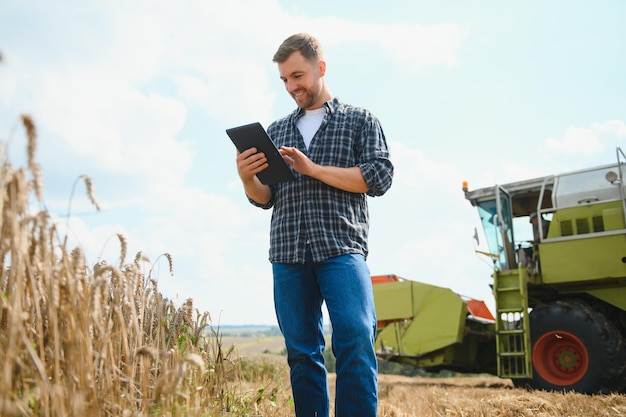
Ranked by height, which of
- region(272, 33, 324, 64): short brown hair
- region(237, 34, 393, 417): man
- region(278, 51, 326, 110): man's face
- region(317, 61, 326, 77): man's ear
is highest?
region(272, 33, 324, 64): short brown hair

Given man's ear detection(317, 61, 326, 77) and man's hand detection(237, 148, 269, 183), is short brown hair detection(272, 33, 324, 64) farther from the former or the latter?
man's hand detection(237, 148, 269, 183)

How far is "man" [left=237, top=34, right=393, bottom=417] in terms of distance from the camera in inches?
99.3

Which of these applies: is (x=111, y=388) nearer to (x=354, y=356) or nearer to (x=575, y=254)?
(x=354, y=356)

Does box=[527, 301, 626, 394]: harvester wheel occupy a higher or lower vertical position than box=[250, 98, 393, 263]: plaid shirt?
lower

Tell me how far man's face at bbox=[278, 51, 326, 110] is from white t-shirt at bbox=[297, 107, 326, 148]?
0.10m

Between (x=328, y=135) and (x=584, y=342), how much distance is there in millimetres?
6065

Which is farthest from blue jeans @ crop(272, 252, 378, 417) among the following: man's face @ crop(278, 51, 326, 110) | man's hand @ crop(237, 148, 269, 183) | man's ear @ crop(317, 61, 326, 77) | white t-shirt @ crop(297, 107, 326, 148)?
man's ear @ crop(317, 61, 326, 77)

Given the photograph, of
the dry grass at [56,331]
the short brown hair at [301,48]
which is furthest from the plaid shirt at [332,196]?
the dry grass at [56,331]

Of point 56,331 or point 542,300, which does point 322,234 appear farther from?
point 542,300

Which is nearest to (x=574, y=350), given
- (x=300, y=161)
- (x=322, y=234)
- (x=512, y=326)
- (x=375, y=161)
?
(x=512, y=326)

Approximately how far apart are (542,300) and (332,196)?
726 cm

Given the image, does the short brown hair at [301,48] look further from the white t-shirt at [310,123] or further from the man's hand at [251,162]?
the man's hand at [251,162]

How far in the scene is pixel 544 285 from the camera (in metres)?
8.58

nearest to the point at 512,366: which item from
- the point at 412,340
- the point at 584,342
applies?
the point at 584,342
